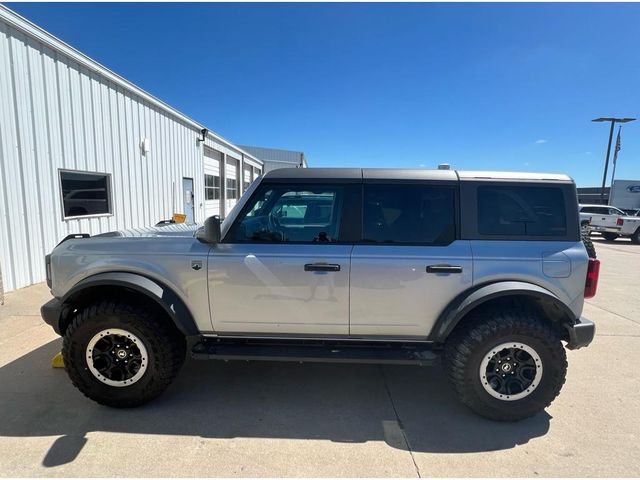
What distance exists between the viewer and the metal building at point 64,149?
17.7ft

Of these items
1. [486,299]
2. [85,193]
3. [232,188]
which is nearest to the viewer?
[486,299]

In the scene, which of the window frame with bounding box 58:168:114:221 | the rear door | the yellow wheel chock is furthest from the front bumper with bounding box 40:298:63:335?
the window frame with bounding box 58:168:114:221

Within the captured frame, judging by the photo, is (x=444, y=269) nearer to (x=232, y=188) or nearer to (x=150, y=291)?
(x=150, y=291)

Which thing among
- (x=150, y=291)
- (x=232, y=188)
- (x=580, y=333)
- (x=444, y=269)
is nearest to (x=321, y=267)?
(x=444, y=269)

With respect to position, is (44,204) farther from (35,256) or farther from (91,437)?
(91,437)

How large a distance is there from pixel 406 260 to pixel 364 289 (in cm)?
39

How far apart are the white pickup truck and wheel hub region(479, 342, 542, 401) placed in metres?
16.2

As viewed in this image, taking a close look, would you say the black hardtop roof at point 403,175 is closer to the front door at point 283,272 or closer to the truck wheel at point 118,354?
the front door at point 283,272

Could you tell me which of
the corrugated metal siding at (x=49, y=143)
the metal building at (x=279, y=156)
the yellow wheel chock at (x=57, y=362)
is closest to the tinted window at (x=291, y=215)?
the yellow wheel chock at (x=57, y=362)

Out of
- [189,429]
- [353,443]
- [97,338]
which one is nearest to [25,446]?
[97,338]

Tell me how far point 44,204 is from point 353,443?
21.3 feet

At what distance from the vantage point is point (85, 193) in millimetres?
7164

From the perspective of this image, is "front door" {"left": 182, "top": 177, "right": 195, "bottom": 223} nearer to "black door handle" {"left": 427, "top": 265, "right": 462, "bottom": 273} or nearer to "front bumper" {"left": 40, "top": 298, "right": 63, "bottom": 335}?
"front bumper" {"left": 40, "top": 298, "right": 63, "bottom": 335}

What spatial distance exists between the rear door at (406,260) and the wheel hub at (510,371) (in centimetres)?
52
